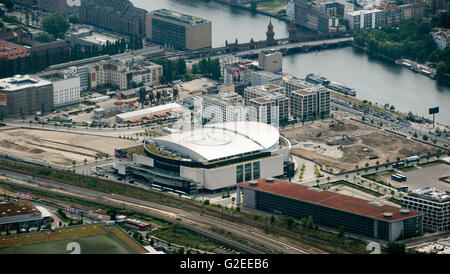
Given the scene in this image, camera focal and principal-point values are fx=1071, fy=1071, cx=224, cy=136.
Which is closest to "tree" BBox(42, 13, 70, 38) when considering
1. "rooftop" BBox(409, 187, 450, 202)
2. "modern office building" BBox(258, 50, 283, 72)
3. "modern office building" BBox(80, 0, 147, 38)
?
"modern office building" BBox(80, 0, 147, 38)

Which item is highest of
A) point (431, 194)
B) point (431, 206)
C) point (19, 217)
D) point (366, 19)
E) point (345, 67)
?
point (366, 19)

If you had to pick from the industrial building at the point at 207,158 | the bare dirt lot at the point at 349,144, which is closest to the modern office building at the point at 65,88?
the industrial building at the point at 207,158

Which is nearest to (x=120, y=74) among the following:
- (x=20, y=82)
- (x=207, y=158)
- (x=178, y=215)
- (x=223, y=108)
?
(x=20, y=82)

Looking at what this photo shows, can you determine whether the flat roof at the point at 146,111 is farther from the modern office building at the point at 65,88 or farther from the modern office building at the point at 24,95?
the modern office building at the point at 24,95

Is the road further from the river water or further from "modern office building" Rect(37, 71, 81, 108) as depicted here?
the river water

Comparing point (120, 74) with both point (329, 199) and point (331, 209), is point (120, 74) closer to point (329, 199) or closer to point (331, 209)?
point (329, 199)
